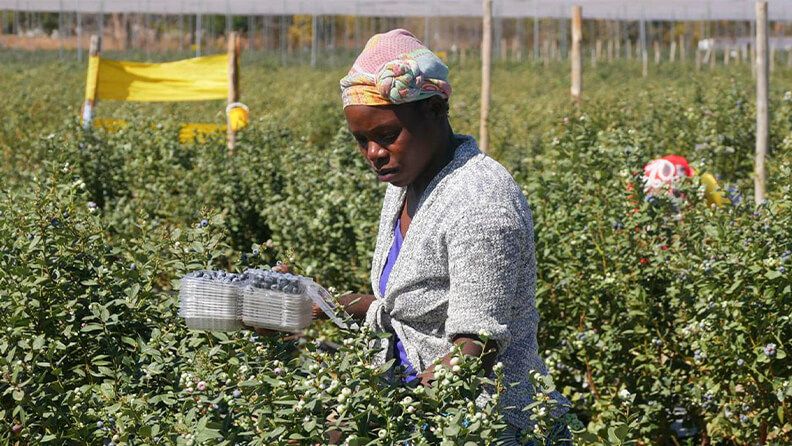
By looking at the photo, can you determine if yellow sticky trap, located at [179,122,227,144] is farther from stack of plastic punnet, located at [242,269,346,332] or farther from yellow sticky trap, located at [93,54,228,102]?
stack of plastic punnet, located at [242,269,346,332]

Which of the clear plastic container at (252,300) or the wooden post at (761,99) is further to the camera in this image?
the wooden post at (761,99)

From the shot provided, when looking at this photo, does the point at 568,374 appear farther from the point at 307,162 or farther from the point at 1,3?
the point at 1,3

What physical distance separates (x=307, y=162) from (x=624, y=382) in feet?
8.74

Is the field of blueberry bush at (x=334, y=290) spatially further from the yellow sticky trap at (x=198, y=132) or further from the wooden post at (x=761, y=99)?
the wooden post at (x=761, y=99)

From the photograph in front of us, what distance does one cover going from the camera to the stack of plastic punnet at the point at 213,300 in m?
2.28

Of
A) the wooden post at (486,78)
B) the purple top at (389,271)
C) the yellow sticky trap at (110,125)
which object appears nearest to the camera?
the purple top at (389,271)

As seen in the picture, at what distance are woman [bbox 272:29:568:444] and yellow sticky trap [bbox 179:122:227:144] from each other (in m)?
4.77

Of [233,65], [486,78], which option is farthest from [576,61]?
[233,65]

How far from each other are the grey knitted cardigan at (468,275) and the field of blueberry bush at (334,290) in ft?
0.31

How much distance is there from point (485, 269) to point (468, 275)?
0.11 feet

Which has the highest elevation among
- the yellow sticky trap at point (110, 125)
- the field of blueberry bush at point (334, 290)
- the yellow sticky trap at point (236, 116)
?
the yellow sticky trap at point (236, 116)

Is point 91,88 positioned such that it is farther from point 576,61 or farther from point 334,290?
point 334,290

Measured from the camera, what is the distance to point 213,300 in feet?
7.52

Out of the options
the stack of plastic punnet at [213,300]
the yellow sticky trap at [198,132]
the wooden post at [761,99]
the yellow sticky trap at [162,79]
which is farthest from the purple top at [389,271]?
the yellow sticky trap at [162,79]
